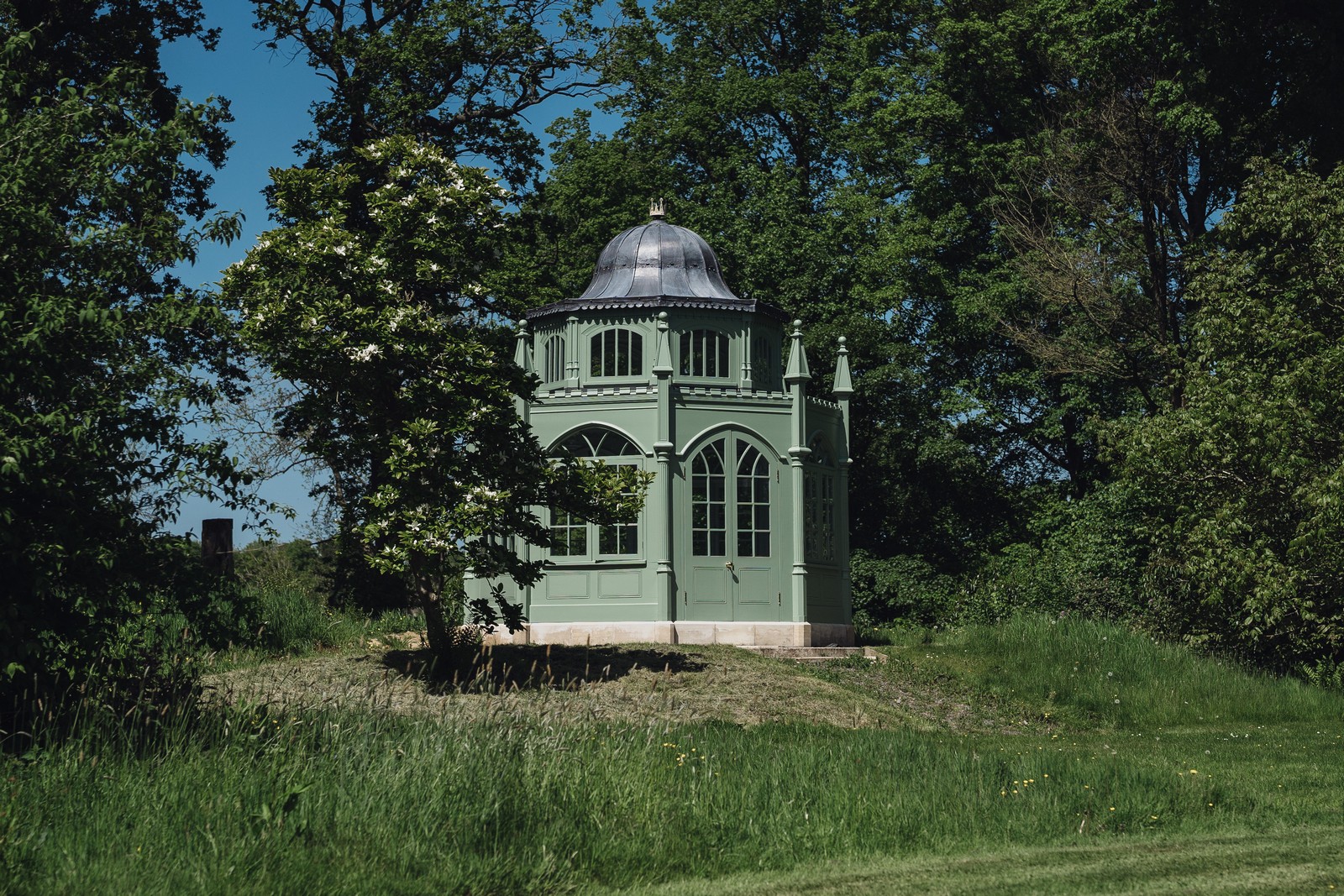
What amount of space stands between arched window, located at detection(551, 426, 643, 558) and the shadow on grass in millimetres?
2517

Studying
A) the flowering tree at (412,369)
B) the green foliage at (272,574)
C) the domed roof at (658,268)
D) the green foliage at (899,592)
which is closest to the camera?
the flowering tree at (412,369)

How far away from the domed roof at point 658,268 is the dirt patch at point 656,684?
7.02 m

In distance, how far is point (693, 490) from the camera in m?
22.5

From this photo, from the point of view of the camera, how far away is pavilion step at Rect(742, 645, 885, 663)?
20953 mm

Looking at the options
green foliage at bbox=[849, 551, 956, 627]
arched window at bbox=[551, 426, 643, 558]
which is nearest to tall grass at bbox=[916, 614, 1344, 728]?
arched window at bbox=[551, 426, 643, 558]

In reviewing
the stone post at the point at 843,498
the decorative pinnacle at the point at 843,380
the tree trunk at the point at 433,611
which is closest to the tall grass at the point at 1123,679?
the stone post at the point at 843,498

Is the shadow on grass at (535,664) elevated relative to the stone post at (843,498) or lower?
lower

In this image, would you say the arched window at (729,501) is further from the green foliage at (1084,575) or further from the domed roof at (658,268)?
the green foliage at (1084,575)

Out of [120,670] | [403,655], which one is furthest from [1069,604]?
[120,670]

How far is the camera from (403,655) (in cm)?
1830

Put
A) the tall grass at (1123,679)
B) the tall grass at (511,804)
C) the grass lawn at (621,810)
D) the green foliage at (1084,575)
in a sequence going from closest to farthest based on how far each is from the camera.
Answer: the tall grass at (511,804)
the grass lawn at (621,810)
the tall grass at (1123,679)
the green foliage at (1084,575)

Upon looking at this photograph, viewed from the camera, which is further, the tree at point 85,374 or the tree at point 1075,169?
the tree at point 1075,169

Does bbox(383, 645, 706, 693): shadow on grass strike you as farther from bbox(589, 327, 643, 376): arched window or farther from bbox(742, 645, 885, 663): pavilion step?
bbox(589, 327, 643, 376): arched window

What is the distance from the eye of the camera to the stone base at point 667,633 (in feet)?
71.6
